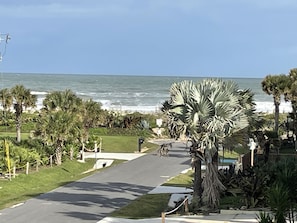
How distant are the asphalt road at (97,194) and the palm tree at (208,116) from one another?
149 inches

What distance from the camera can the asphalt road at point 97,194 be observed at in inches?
688

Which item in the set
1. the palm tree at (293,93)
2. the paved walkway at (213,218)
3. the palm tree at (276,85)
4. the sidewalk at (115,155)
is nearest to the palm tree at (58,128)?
the sidewalk at (115,155)

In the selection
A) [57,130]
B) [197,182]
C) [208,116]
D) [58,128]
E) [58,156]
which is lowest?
[58,156]

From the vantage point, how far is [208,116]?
16.8m

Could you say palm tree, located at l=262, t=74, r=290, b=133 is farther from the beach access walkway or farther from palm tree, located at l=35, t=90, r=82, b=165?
palm tree, located at l=35, t=90, r=82, b=165

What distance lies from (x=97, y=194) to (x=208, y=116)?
729 centimetres

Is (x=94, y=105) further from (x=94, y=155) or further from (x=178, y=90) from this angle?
(x=178, y=90)

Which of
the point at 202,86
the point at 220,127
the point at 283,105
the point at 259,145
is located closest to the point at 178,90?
the point at 202,86

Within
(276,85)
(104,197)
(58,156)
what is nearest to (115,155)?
(58,156)

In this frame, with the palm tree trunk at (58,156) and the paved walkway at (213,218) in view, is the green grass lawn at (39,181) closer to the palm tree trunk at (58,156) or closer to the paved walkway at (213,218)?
the palm tree trunk at (58,156)

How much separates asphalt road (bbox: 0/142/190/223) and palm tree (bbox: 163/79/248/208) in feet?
12.4

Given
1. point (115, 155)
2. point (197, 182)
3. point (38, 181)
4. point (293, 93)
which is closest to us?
point (197, 182)

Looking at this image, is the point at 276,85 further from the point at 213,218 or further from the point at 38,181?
the point at 213,218

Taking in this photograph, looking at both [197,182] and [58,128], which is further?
[58,128]
